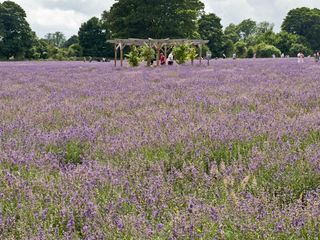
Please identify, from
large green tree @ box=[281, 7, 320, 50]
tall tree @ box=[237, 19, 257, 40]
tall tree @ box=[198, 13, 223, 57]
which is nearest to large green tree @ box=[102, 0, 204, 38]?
tall tree @ box=[198, 13, 223, 57]

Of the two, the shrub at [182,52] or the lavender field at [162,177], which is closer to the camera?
the lavender field at [162,177]

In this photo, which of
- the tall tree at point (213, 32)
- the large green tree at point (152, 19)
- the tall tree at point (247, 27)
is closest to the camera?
the large green tree at point (152, 19)

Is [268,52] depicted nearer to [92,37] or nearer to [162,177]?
[92,37]

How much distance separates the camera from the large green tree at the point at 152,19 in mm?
44125

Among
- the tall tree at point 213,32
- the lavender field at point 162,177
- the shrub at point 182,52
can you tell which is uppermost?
the tall tree at point 213,32

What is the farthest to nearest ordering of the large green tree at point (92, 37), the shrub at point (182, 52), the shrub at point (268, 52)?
1. the large green tree at point (92, 37)
2. the shrub at point (268, 52)
3. the shrub at point (182, 52)

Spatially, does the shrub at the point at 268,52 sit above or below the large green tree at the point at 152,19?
below

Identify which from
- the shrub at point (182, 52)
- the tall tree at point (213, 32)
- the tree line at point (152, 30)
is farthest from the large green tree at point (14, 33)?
the shrub at point (182, 52)

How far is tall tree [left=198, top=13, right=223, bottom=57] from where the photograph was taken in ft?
229

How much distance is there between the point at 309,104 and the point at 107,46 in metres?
63.2

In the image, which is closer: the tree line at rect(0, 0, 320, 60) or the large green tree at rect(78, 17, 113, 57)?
the tree line at rect(0, 0, 320, 60)

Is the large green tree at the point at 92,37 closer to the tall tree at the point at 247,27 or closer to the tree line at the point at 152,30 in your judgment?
the tree line at the point at 152,30

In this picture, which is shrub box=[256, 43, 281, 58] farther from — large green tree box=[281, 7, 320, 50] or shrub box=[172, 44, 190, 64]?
shrub box=[172, 44, 190, 64]

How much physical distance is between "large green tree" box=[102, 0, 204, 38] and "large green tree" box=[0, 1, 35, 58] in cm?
2301
